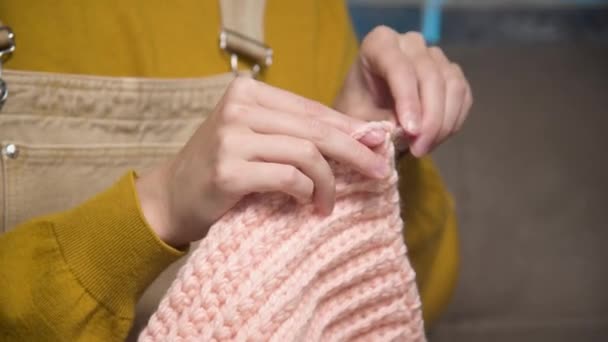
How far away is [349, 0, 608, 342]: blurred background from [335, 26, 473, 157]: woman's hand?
1.35ft

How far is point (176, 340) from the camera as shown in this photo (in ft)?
1.44

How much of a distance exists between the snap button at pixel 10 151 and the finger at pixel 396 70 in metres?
0.26

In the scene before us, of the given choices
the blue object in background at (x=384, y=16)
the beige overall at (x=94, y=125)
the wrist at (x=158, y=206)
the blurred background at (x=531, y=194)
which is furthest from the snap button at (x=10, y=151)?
the blue object in background at (x=384, y=16)

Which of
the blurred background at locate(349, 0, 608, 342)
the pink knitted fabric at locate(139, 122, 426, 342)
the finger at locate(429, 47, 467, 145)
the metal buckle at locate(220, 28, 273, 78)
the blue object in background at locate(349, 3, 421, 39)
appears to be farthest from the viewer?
the blue object in background at locate(349, 3, 421, 39)

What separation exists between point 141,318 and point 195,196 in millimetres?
180

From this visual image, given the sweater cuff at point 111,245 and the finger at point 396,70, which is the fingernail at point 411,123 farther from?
the sweater cuff at point 111,245

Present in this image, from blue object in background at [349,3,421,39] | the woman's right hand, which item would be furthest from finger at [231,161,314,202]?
blue object in background at [349,3,421,39]

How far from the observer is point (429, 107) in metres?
0.54

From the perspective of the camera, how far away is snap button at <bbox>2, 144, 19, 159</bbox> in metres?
0.57

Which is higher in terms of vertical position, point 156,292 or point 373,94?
point 373,94

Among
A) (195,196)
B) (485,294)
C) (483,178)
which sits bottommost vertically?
(485,294)

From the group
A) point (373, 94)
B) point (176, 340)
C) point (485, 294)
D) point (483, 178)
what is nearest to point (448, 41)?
point (483, 178)

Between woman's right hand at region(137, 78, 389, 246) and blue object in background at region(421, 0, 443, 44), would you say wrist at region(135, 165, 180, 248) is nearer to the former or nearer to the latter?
woman's right hand at region(137, 78, 389, 246)

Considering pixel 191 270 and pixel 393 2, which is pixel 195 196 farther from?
pixel 393 2
